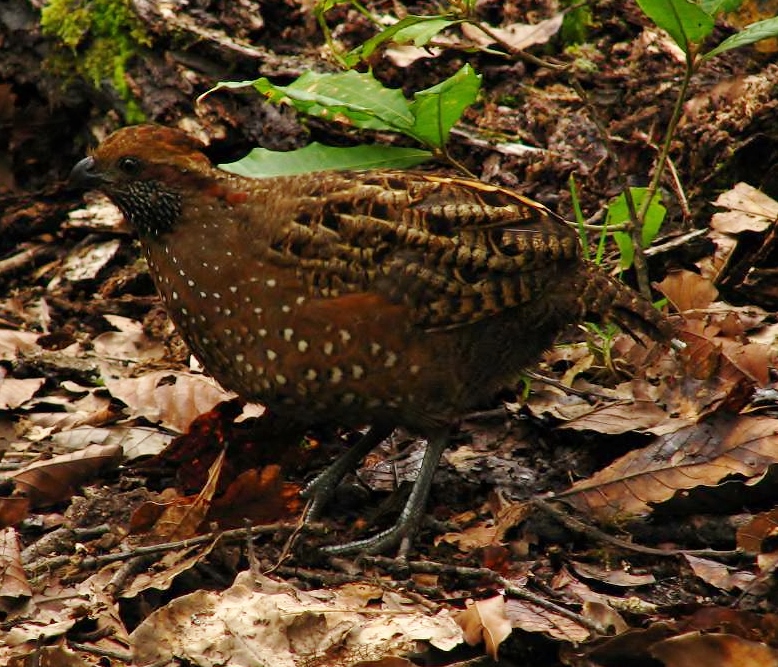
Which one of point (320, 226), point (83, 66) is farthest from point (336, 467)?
point (83, 66)

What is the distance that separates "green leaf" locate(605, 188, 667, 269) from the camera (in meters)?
4.87

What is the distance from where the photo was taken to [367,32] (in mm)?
6164

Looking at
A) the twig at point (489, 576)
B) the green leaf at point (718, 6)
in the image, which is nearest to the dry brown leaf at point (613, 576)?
the twig at point (489, 576)

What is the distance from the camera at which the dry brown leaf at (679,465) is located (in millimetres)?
3846

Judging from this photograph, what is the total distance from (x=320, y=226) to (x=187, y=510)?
1140 mm

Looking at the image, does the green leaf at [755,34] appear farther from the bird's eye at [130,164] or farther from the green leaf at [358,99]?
the bird's eye at [130,164]

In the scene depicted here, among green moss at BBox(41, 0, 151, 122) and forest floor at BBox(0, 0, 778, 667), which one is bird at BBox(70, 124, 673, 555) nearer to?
forest floor at BBox(0, 0, 778, 667)

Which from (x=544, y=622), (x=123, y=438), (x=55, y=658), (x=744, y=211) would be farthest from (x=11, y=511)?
(x=744, y=211)

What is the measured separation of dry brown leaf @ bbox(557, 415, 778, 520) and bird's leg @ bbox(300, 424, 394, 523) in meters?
0.83

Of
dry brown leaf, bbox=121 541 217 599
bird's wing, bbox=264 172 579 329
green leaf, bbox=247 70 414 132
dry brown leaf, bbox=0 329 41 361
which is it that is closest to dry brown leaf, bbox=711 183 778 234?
bird's wing, bbox=264 172 579 329

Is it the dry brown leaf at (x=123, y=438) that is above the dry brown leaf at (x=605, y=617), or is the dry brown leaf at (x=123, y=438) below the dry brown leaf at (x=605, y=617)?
below

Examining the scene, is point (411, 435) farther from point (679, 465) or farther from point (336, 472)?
point (679, 465)

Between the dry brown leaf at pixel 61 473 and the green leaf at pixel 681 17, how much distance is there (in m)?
2.76

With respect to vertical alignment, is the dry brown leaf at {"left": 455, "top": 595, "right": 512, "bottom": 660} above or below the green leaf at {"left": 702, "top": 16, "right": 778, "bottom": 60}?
below
